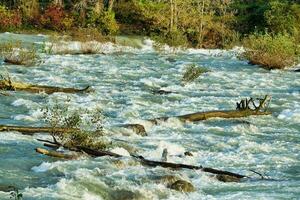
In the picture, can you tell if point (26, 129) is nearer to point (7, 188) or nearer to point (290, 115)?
point (7, 188)

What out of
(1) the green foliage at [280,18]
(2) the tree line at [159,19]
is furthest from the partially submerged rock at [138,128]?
(1) the green foliage at [280,18]

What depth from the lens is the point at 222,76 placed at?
26406 millimetres

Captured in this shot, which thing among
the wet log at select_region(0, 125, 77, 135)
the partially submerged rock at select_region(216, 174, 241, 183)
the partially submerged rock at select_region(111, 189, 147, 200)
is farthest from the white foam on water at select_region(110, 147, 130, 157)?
the partially submerged rock at select_region(111, 189, 147, 200)

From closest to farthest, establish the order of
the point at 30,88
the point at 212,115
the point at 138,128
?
the point at 138,128 → the point at 212,115 → the point at 30,88

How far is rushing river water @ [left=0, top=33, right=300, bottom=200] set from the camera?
991 cm

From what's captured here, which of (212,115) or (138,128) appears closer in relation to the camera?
(138,128)

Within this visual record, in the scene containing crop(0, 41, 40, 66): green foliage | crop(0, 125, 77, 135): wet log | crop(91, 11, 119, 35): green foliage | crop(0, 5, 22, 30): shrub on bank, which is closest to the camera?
crop(0, 125, 77, 135): wet log

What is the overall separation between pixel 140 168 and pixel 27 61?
15494 millimetres

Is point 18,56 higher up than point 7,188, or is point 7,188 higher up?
point 7,188

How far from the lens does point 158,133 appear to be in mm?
14500

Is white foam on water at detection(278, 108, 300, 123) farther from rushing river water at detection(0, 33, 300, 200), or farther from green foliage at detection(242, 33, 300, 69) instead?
green foliage at detection(242, 33, 300, 69)

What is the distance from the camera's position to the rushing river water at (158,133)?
9.91 metres

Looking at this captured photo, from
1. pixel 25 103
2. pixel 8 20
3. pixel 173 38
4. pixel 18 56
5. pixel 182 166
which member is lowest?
pixel 173 38

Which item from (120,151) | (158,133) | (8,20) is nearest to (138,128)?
(158,133)
